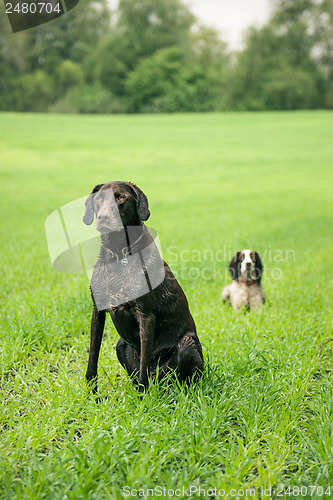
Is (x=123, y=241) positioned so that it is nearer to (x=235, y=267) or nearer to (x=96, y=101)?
(x=235, y=267)

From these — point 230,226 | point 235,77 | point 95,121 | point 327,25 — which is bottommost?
point 230,226

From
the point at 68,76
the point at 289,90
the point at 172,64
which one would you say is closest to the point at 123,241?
the point at 68,76

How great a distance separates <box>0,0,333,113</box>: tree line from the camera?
30.2 m

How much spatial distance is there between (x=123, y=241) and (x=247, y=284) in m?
2.44

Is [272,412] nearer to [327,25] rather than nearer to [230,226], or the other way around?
[230,226]

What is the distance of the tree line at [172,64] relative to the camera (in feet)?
99.0

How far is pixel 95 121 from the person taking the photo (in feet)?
82.4

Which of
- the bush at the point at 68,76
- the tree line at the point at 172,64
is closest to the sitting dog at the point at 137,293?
the tree line at the point at 172,64

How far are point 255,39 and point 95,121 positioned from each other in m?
20.0

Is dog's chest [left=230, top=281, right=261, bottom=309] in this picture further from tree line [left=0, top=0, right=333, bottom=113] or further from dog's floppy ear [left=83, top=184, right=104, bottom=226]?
tree line [left=0, top=0, right=333, bottom=113]

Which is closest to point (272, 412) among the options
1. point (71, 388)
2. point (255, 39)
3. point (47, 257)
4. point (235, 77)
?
point (71, 388)

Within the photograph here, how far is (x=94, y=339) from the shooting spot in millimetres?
2822

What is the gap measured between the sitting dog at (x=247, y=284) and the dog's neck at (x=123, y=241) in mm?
2311

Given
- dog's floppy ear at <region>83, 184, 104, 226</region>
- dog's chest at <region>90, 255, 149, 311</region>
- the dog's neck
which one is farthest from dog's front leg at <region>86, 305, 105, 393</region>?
dog's floppy ear at <region>83, 184, 104, 226</region>
